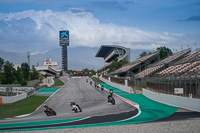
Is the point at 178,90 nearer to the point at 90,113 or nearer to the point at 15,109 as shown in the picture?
the point at 90,113

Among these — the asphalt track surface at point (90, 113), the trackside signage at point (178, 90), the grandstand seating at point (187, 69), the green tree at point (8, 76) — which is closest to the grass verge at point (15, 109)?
the asphalt track surface at point (90, 113)

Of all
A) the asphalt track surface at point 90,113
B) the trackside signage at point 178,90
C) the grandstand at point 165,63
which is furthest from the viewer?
the grandstand at point 165,63

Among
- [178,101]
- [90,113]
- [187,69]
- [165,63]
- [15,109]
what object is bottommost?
[15,109]

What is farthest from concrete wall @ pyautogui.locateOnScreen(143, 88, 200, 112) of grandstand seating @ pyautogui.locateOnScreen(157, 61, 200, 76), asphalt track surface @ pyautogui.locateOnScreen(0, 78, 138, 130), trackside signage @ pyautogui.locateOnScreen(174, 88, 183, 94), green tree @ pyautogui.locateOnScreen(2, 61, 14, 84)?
green tree @ pyautogui.locateOnScreen(2, 61, 14, 84)

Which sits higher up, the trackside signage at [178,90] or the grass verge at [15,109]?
the trackside signage at [178,90]

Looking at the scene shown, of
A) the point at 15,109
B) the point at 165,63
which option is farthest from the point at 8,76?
the point at 15,109

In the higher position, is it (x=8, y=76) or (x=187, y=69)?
(x=187, y=69)

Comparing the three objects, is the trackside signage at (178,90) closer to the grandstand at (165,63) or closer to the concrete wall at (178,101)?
the concrete wall at (178,101)

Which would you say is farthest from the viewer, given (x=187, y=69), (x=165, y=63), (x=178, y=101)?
(x=165, y=63)

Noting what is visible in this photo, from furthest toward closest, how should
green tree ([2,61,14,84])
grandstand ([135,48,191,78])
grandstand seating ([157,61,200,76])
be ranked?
green tree ([2,61,14,84]) → grandstand ([135,48,191,78]) → grandstand seating ([157,61,200,76])

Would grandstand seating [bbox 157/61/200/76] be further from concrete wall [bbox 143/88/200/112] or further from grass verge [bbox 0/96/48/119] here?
grass verge [bbox 0/96/48/119]

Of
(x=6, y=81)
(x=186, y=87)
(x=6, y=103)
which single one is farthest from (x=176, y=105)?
(x=6, y=81)

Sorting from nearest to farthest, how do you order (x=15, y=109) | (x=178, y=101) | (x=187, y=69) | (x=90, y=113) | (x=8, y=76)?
(x=90, y=113)
(x=178, y=101)
(x=15, y=109)
(x=187, y=69)
(x=8, y=76)

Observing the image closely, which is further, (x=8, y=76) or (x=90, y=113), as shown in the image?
(x=8, y=76)
